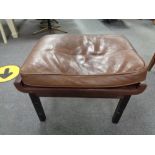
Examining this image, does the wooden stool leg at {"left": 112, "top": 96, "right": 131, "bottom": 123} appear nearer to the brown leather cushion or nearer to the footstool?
the footstool

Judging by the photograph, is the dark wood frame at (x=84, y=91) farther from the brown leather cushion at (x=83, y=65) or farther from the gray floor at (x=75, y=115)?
the gray floor at (x=75, y=115)

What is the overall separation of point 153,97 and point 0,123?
46.4 inches

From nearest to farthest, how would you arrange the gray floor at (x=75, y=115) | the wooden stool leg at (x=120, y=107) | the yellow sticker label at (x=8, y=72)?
the wooden stool leg at (x=120, y=107)
the gray floor at (x=75, y=115)
the yellow sticker label at (x=8, y=72)

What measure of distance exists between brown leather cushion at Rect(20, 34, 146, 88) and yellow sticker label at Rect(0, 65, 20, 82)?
2.20 ft

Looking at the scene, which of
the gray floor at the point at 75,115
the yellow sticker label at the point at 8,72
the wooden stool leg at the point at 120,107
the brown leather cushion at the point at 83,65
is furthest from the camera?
the yellow sticker label at the point at 8,72

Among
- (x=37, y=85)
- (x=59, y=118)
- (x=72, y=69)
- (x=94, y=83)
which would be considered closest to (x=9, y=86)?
(x=59, y=118)

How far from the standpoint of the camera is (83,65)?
2.67 ft

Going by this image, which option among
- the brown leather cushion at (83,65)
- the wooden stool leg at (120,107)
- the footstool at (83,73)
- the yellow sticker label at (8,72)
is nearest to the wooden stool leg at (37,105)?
the footstool at (83,73)

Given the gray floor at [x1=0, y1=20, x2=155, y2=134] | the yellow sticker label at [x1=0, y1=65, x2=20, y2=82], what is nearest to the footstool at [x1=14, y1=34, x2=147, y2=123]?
the gray floor at [x1=0, y1=20, x2=155, y2=134]

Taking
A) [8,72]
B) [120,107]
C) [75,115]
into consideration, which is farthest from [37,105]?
[8,72]

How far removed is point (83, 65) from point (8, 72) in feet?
3.37

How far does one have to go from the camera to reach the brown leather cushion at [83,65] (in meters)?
0.73

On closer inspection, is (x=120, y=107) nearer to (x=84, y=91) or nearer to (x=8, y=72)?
(x=84, y=91)

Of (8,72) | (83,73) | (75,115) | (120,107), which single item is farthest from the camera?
(8,72)
